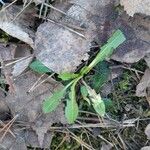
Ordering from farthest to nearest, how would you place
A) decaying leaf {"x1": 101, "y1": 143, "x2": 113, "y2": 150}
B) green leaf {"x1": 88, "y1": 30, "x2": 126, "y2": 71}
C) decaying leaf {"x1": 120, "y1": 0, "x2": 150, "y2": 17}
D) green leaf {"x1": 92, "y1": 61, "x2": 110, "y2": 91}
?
1. decaying leaf {"x1": 101, "y1": 143, "x2": 113, "y2": 150}
2. green leaf {"x1": 92, "y1": 61, "x2": 110, "y2": 91}
3. green leaf {"x1": 88, "y1": 30, "x2": 126, "y2": 71}
4. decaying leaf {"x1": 120, "y1": 0, "x2": 150, "y2": 17}

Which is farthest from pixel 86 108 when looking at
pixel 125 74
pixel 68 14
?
pixel 68 14

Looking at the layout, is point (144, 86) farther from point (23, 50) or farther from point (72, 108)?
point (23, 50)

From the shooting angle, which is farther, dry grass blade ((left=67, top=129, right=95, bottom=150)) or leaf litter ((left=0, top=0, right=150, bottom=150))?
dry grass blade ((left=67, top=129, right=95, bottom=150))

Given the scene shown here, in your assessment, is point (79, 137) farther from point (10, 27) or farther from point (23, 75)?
point (10, 27)

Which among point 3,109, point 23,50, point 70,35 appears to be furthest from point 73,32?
point 3,109

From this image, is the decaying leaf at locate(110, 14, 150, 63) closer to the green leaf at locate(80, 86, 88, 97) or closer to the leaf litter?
the leaf litter

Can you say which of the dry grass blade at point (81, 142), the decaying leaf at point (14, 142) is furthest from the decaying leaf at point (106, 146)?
the decaying leaf at point (14, 142)

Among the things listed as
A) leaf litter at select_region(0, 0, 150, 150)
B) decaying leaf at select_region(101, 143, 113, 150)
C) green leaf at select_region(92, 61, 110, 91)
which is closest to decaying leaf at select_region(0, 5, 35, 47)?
leaf litter at select_region(0, 0, 150, 150)
